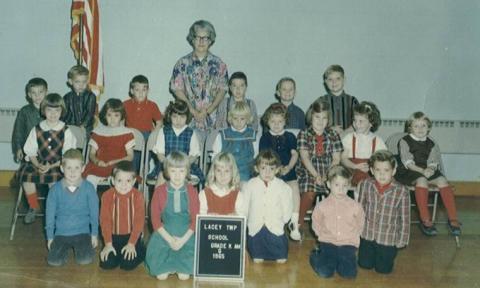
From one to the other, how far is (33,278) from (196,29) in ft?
9.11

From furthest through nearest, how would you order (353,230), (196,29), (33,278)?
(196,29)
(353,230)
(33,278)

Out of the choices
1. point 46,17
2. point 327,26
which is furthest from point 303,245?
point 46,17

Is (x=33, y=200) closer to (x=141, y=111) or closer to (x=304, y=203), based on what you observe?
(x=141, y=111)

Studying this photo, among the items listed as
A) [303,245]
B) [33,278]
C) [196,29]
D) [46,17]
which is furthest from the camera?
[46,17]

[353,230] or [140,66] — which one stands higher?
[140,66]

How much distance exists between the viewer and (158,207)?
14.9 ft

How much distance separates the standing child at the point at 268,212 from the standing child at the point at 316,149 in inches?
18.4

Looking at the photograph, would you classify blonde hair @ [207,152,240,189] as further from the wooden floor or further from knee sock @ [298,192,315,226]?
knee sock @ [298,192,315,226]

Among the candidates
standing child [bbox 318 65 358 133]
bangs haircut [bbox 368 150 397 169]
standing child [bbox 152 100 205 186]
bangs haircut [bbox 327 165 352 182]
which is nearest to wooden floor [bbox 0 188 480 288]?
bangs haircut [bbox 327 165 352 182]

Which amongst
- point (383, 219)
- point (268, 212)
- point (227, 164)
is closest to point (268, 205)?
point (268, 212)

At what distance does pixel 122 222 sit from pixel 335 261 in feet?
5.32

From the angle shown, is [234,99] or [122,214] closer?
[122,214]

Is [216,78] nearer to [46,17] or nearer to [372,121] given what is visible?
[372,121]

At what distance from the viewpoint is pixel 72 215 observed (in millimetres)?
4656
